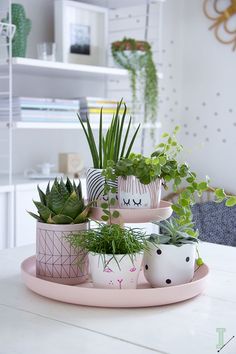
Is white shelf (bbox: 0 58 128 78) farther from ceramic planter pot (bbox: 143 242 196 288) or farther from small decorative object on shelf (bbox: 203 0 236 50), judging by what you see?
ceramic planter pot (bbox: 143 242 196 288)

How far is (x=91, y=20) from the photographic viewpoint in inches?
125

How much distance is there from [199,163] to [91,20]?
3.85 ft

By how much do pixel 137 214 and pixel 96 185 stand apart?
0.15m

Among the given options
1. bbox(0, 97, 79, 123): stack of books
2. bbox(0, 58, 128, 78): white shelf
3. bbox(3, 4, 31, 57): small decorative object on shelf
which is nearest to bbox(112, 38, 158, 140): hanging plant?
bbox(0, 58, 128, 78): white shelf

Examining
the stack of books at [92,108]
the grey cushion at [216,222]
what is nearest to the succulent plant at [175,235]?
the grey cushion at [216,222]

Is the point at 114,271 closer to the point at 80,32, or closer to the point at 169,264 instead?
the point at 169,264

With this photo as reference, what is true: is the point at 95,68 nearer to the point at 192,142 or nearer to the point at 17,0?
the point at 17,0

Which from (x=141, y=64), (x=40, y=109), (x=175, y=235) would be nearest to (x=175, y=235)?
(x=175, y=235)

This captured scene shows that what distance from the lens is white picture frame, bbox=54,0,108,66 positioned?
117 inches

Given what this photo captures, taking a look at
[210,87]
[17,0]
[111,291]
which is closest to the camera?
[111,291]

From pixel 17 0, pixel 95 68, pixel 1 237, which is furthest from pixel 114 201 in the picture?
pixel 17 0

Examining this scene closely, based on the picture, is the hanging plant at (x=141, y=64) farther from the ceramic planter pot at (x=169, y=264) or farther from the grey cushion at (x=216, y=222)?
the ceramic planter pot at (x=169, y=264)

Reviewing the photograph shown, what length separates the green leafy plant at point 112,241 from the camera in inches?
46.3

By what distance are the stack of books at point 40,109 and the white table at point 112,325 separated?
1.54 metres
